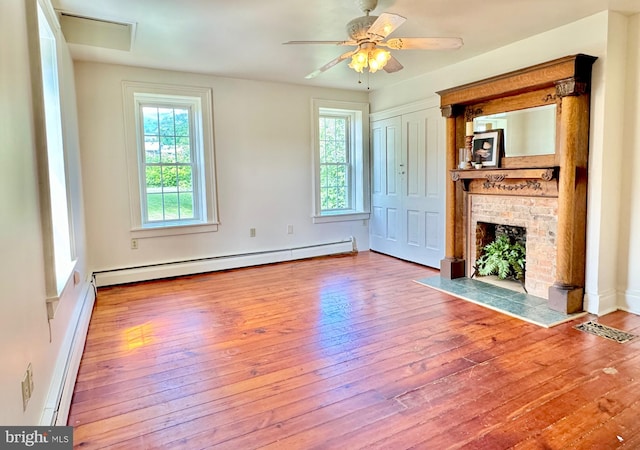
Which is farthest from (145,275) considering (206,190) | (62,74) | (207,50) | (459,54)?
(459,54)

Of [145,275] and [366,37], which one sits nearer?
[366,37]

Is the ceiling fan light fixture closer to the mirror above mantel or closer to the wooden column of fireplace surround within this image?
the wooden column of fireplace surround

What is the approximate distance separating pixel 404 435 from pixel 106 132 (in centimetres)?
439

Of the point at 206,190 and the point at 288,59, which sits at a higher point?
the point at 288,59

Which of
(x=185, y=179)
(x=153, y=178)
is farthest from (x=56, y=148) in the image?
(x=185, y=179)

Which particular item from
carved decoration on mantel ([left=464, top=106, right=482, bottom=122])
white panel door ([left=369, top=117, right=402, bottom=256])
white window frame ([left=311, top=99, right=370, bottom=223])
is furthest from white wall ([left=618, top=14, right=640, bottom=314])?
white window frame ([left=311, top=99, right=370, bottom=223])

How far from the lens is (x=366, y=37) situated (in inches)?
106

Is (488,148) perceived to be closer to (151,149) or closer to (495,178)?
(495,178)

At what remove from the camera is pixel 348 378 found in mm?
2379

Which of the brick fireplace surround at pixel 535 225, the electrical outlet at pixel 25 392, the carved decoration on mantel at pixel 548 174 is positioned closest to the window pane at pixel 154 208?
the electrical outlet at pixel 25 392

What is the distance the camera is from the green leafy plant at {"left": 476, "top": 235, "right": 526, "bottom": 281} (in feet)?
13.5

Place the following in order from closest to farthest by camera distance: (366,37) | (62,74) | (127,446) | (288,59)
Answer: (127,446), (366,37), (62,74), (288,59)

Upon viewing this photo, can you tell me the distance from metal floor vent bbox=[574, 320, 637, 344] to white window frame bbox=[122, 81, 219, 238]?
13.5ft

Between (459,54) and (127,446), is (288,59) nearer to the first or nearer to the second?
(459,54)
